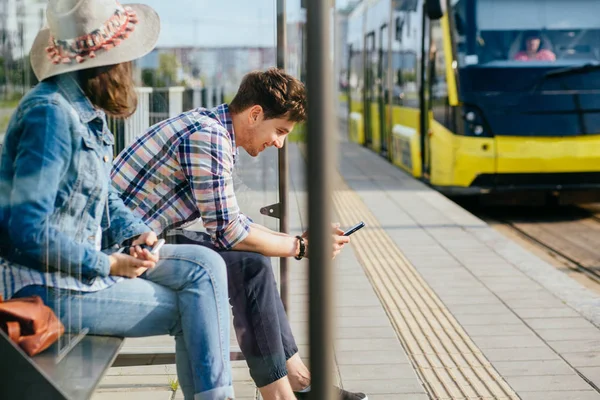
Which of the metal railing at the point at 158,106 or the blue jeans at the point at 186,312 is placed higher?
the metal railing at the point at 158,106

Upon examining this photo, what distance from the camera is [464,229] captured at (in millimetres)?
8852

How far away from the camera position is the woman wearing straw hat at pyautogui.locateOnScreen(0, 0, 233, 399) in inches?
98.2

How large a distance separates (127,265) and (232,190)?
618 millimetres

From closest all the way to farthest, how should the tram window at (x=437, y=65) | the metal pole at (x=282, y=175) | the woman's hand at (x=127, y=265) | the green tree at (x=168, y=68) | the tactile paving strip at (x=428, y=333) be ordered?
1. the woman's hand at (x=127, y=265)
2. the green tree at (x=168, y=68)
3. the metal pole at (x=282, y=175)
4. the tactile paving strip at (x=428, y=333)
5. the tram window at (x=437, y=65)

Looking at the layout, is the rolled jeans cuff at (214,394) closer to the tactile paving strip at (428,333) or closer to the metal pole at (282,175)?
the tactile paving strip at (428,333)

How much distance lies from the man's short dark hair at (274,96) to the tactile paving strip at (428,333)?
37cm

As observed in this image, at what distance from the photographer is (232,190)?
3.31 meters

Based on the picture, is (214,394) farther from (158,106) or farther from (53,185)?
(158,106)

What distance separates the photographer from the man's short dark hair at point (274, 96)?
347cm

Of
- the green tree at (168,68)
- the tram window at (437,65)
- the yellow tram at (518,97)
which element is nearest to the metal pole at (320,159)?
the green tree at (168,68)

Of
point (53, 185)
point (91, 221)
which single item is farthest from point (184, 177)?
point (53, 185)

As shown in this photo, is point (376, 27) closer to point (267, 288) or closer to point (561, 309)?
point (561, 309)

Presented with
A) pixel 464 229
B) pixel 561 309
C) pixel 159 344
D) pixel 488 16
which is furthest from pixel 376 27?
pixel 159 344

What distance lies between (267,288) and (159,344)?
788 mm
